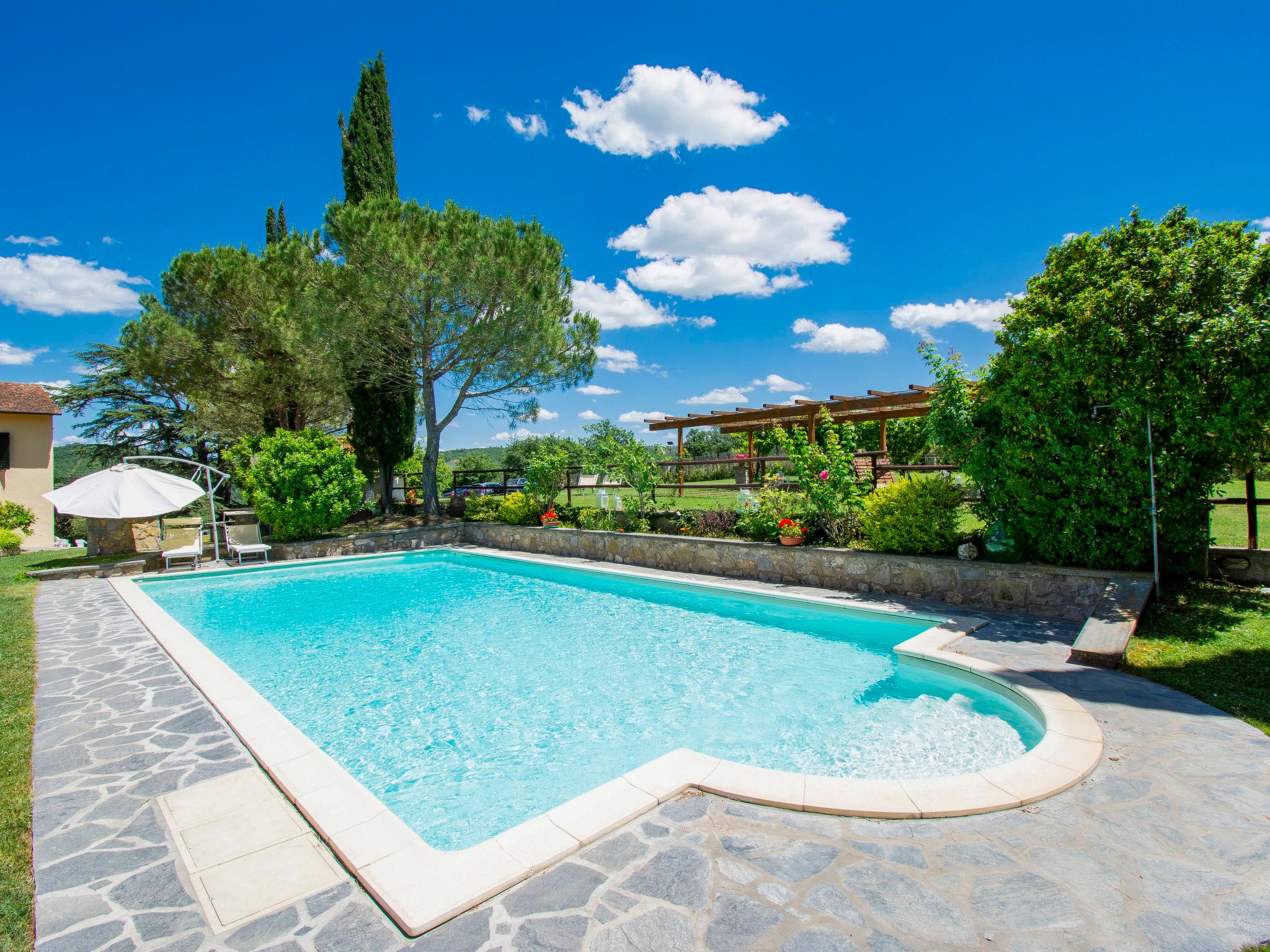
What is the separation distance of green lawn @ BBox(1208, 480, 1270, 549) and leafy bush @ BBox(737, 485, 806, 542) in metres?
4.55

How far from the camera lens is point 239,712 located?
4.20m

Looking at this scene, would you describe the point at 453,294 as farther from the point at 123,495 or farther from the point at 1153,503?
the point at 1153,503

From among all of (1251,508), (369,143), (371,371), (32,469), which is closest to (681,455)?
(371,371)

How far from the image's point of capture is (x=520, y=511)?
546 inches

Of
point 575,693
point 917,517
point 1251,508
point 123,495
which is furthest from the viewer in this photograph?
point 123,495

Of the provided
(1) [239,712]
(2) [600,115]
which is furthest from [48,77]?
(1) [239,712]

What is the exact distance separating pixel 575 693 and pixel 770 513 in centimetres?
482

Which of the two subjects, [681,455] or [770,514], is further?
[681,455]

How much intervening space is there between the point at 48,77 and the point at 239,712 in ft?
45.5

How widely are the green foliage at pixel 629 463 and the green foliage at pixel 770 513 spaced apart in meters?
2.55

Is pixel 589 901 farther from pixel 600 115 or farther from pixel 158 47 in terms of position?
pixel 158 47

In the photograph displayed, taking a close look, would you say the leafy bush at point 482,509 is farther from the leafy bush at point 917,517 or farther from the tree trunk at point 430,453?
the leafy bush at point 917,517

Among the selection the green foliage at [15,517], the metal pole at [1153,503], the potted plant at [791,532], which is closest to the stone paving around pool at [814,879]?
the metal pole at [1153,503]

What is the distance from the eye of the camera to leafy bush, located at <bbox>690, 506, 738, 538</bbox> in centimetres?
995
